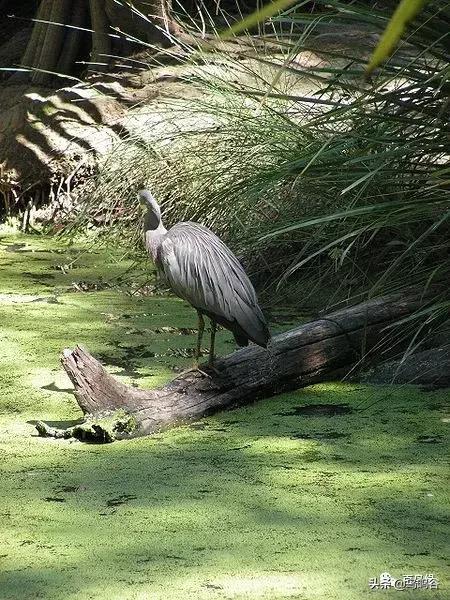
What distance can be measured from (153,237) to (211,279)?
1.07 feet

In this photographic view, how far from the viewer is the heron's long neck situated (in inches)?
124

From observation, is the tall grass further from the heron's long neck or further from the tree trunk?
the tree trunk

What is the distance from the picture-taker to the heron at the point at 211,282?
288 centimetres

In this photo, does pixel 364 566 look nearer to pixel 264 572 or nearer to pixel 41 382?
pixel 264 572

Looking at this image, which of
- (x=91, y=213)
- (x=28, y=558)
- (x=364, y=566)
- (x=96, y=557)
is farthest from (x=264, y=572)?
(x=91, y=213)

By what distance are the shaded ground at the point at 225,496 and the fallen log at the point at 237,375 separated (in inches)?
1.9

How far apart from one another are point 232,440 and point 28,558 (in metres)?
0.82

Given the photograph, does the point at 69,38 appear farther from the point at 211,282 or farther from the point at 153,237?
the point at 211,282

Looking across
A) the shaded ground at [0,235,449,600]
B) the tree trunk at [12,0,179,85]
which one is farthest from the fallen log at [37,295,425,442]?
the tree trunk at [12,0,179,85]

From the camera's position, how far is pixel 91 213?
5.43 meters

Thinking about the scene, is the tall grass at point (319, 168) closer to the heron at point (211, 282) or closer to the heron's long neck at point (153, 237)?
the heron at point (211, 282)

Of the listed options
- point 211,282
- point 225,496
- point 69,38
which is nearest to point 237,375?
point 211,282

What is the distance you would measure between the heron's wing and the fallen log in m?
0.15

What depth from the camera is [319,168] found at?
129 inches
